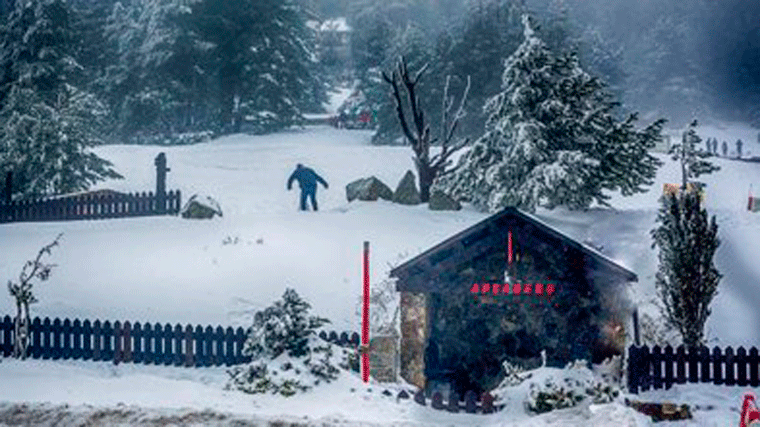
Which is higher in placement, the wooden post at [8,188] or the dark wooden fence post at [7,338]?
the wooden post at [8,188]

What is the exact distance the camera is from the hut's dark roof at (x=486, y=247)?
1427cm

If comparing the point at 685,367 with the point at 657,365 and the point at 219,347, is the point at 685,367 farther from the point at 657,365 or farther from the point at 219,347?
the point at 219,347

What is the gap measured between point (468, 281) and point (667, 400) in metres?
4.07

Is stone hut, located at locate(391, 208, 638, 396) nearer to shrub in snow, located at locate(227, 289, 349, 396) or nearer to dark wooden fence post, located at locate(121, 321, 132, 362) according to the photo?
shrub in snow, located at locate(227, 289, 349, 396)

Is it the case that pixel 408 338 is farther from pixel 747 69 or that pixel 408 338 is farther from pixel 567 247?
pixel 747 69

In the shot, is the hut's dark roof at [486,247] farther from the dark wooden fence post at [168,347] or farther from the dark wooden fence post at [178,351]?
the dark wooden fence post at [168,347]

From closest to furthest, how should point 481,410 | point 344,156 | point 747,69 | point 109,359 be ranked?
point 481,410, point 109,359, point 344,156, point 747,69

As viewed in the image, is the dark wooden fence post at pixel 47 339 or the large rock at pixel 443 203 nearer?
the dark wooden fence post at pixel 47 339

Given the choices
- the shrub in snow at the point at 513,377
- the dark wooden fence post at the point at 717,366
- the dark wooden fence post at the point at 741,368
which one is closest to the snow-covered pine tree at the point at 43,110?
the shrub in snow at the point at 513,377

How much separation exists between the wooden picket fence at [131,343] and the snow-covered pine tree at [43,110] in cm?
1490

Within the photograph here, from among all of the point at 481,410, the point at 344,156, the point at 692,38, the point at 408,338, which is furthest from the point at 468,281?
the point at 692,38

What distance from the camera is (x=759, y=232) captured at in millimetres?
21109

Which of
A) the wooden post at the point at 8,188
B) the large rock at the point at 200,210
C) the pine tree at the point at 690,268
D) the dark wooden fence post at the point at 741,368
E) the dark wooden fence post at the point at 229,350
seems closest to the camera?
the dark wooden fence post at the point at 741,368

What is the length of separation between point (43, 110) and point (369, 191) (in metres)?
14.3
